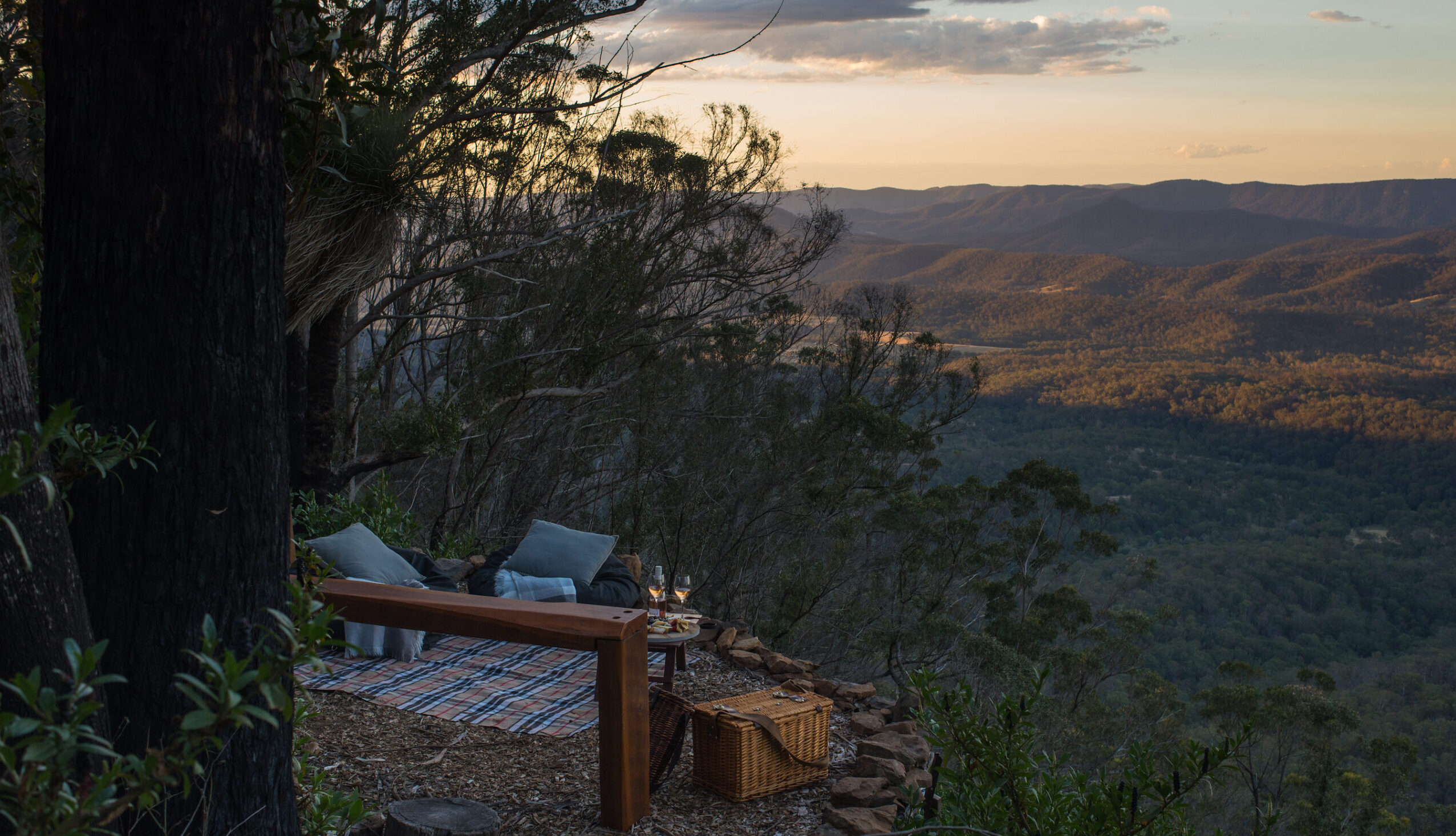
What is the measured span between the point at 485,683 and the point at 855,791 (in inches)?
68.9

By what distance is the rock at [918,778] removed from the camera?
3027 millimetres

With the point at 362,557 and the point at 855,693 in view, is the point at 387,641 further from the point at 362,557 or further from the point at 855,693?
the point at 855,693

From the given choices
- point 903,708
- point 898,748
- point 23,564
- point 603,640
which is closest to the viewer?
point 23,564

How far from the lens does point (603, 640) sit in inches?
101

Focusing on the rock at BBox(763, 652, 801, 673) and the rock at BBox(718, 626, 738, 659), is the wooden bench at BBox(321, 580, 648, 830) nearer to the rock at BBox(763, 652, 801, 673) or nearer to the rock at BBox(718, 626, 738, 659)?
the rock at BBox(763, 652, 801, 673)

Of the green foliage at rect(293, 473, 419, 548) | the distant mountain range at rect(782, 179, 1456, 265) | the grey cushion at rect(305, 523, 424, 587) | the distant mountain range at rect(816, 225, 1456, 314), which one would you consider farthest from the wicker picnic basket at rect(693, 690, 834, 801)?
the distant mountain range at rect(782, 179, 1456, 265)

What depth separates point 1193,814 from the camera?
12.5 m

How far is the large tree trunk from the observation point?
141 cm

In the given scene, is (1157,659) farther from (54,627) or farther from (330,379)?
(54,627)

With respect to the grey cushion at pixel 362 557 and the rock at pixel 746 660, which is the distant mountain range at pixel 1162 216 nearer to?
the rock at pixel 746 660

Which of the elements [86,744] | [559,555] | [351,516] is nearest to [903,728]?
[559,555]

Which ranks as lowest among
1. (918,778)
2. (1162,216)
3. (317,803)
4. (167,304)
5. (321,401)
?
(918,778)

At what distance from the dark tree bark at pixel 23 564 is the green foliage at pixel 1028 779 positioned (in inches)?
54.0

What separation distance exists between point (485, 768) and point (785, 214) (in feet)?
29.2
